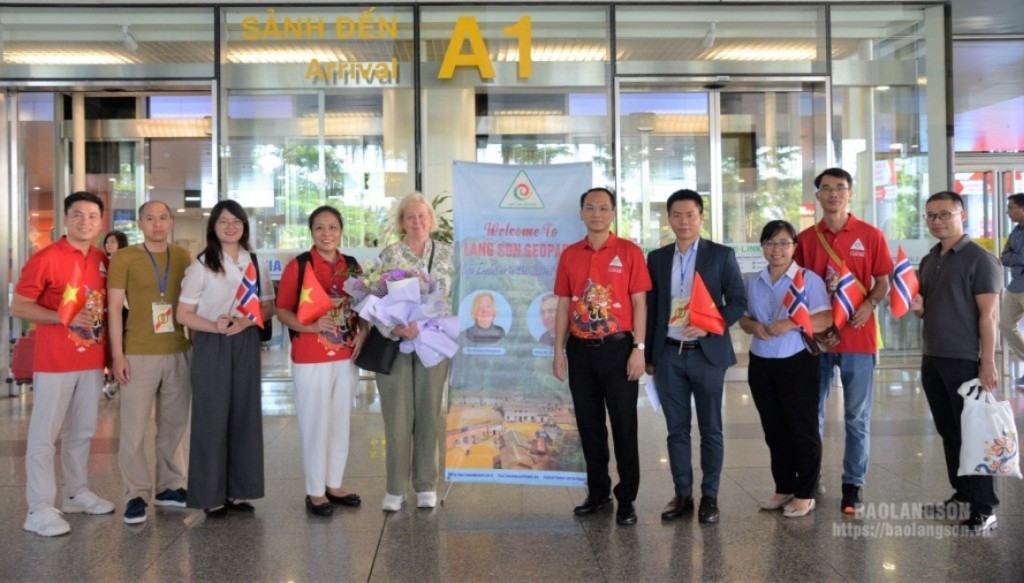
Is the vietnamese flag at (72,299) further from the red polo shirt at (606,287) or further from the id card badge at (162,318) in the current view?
the red polo shirt at (606,287)

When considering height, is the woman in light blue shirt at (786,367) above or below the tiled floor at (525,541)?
above

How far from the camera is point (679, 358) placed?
435 centimetres

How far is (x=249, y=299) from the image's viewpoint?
4.43 m

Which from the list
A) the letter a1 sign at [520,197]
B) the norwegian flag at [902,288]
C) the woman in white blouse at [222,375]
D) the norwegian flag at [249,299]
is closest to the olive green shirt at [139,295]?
the woman in white blouse at [222,375]

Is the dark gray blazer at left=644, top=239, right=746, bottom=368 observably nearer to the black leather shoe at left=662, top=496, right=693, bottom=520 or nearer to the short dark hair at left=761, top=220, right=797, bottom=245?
the short dark hair at left=761, top=220, right=797, bottom=245

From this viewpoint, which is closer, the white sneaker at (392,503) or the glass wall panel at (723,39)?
the white sneaker at (392,503)

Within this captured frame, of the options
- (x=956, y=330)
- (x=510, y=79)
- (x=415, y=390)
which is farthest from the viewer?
(x=510, y=79)

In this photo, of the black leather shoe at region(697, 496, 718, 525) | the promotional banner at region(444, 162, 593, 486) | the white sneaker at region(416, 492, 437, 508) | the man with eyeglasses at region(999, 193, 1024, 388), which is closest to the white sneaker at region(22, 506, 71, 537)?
the white sneaker at region(416, 492, 437, 508)

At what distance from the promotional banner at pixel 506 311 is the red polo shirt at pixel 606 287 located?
0.31 meters

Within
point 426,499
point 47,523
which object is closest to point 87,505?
point 47,523

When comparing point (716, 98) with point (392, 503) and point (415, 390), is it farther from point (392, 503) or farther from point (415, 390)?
point (392, 503)

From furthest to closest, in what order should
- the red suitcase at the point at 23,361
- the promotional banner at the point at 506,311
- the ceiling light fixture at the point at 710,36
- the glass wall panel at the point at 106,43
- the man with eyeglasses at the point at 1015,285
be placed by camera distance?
the ceiling light fixture at the point at 710,36
the glass wall panel at the point at 106,43
the man with eyeglasses at the point at 1015,285
the red suitcase at the point at 23,361
the promotional banner at the point at 506,311

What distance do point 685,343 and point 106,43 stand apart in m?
7.53

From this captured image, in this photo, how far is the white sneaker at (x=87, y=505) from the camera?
15.0ft
